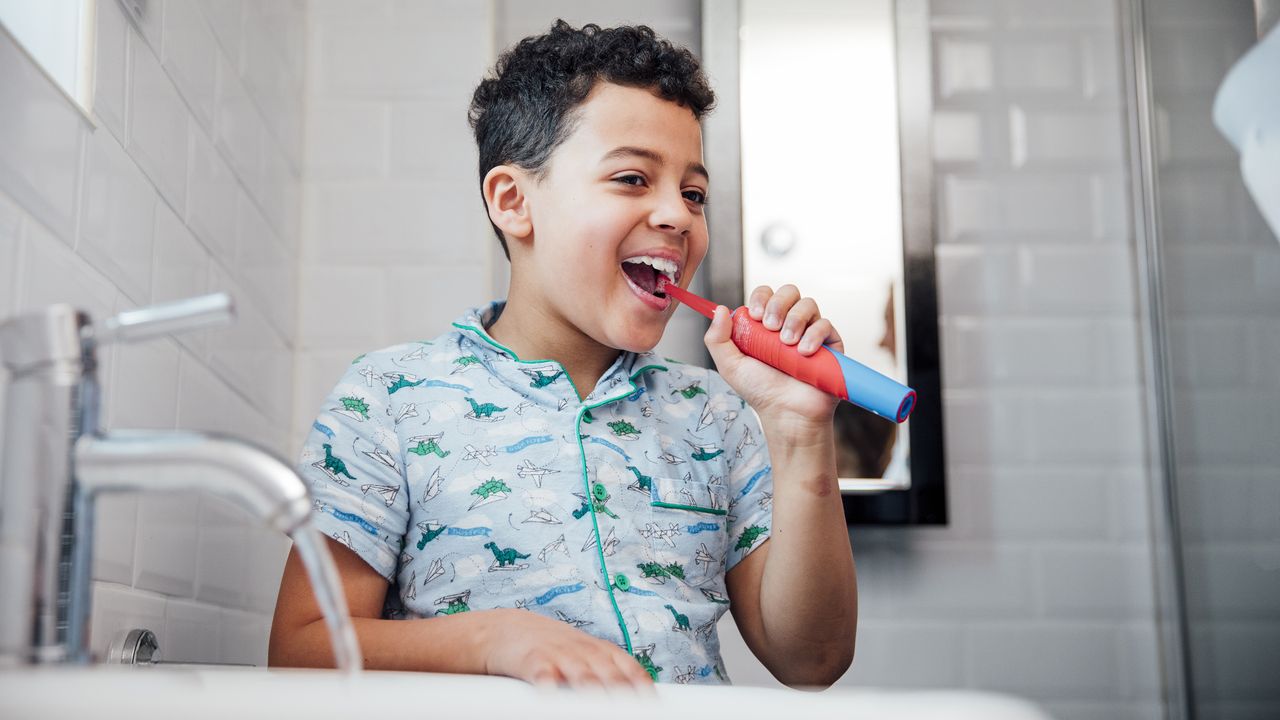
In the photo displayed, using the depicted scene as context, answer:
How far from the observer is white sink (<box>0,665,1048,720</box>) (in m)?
0.44

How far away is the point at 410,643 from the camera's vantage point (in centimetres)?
83

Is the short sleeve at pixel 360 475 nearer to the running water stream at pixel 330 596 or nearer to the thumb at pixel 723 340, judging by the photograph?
the thumb at pixel 723 340

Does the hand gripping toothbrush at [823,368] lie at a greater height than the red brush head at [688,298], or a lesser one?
lesser

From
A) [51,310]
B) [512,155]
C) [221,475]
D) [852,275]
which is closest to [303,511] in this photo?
[221,475]

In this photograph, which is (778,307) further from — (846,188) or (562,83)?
(846,188)

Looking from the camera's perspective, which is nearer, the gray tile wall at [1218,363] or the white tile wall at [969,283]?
the gray tile wall at [1218,363]

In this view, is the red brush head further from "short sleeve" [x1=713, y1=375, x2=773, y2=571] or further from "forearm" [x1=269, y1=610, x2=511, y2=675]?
"forearm" [x1=269, y1=610, x2=511, y2=675]

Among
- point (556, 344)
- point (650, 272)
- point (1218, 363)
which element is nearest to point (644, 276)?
point (650, 272)

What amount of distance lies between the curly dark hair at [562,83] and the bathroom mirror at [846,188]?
13.5 inches

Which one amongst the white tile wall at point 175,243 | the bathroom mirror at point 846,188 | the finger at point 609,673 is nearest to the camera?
the finger at point 609,673

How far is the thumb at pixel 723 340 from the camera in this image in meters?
1.01

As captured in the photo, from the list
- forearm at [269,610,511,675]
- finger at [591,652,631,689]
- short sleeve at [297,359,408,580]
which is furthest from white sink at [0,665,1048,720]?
short sleeve at [297,359,408,580]

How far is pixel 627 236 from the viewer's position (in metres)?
1.05

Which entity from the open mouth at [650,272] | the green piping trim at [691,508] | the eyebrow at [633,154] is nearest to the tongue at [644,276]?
the open mouth at [650,272]
